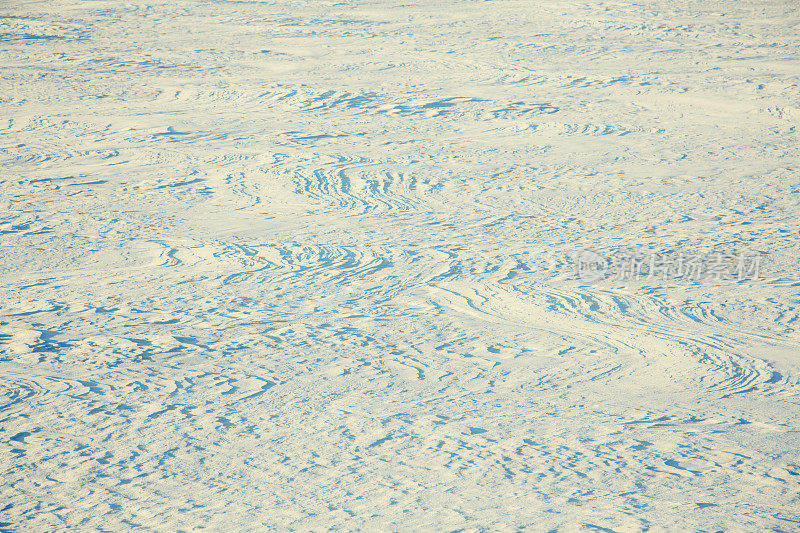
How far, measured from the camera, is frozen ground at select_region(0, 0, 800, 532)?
A: 6.84 ft

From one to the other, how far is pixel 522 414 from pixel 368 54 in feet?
18.4

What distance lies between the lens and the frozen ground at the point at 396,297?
2.09 metres

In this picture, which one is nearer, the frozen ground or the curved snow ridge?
the frozen ground

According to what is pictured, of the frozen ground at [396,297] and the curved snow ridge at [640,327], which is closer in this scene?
the frozen ground at [396,297]

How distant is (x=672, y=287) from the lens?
129 inches

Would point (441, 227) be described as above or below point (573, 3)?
below

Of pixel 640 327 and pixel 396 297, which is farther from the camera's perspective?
pixel 396 297

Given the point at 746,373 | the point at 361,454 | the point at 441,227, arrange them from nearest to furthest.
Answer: the point at 361,454 → the point at 746,373 → the point at 441,227

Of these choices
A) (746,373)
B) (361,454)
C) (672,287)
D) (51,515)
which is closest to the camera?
(51,515)

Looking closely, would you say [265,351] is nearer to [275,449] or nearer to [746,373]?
[275,449]

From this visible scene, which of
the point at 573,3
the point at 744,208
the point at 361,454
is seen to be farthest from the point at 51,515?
the point at 573,3

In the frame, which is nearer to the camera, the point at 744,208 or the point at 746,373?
the point at 746,373

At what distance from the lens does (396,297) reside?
3221 millimetres

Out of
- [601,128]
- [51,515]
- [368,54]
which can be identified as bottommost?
[51,515]
